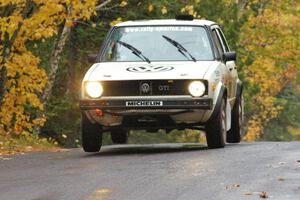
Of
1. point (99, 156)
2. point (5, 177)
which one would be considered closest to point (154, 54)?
point (99, 156)

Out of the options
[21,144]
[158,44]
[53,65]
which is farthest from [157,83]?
[53,65]

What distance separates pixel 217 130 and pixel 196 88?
2.82 feet

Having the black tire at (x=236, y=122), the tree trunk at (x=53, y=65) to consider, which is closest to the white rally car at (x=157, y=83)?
the black tire at (x=236, y=122)

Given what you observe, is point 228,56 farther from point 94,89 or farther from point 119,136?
point 119,136

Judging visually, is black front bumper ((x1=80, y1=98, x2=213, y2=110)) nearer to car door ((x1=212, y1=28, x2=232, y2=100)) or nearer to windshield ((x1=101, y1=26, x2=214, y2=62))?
windshield ((x1=101, y1=26, x2=214, y2=62))

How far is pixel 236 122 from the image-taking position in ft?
56.5

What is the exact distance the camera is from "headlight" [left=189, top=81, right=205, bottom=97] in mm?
13781

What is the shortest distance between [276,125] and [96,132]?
4842 cm

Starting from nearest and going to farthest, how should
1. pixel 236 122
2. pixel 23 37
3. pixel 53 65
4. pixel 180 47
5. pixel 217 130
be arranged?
pixel 217 130 < pixel 180 47 < pixel 236 122 < pixel 23 37 < pixel 53 65

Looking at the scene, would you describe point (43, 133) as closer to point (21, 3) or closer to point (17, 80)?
point (17, 80)

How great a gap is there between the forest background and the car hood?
10.4 ft

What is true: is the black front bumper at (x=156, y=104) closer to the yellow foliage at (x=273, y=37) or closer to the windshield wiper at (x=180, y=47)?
the windshield wiper at (x=180, y=47)

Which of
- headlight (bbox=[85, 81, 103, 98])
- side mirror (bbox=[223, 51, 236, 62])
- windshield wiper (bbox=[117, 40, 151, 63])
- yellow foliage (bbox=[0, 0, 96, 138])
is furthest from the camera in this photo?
yellow foliage (bbox=[0, 0, 96, 138])

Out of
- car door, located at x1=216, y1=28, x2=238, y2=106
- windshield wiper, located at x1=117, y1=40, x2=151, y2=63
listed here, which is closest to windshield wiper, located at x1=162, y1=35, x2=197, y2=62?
windshield wiper, located at x1=117, y1=40, x2=151, y2=63
